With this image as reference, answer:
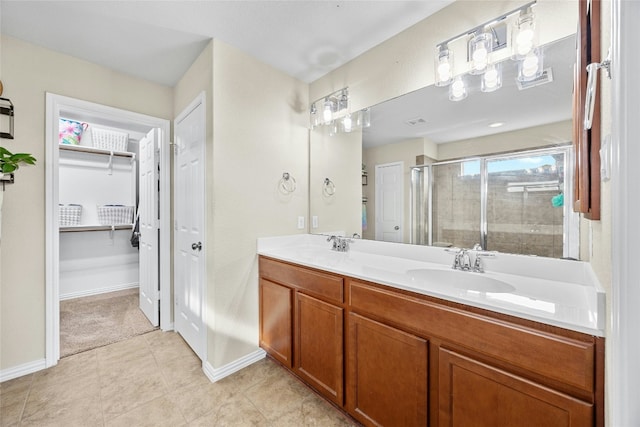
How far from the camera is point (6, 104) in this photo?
185cm

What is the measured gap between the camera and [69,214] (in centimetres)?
341

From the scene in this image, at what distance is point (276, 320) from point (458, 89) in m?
1.99

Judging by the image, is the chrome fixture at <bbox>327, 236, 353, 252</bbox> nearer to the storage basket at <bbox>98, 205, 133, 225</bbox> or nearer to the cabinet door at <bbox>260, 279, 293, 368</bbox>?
the cabinet door at <bbox>260, 279, 293, 368</bbox>

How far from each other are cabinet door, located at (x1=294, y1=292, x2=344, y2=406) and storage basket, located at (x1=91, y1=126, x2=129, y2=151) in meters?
3.53

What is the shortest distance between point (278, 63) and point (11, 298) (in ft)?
8.85

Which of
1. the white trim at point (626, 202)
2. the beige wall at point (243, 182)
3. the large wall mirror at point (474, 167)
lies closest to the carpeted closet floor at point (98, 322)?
the beige wall at point (243, 182)

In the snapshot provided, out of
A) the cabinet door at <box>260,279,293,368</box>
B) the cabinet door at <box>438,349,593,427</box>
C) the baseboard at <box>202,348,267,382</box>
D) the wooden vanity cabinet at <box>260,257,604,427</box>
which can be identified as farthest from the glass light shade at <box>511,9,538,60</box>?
the baseboard at <box>202,348,267,382</box>

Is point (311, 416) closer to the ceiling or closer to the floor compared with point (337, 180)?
closer to the floor

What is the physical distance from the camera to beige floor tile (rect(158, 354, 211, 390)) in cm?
189

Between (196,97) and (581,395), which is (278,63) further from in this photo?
(581,395)

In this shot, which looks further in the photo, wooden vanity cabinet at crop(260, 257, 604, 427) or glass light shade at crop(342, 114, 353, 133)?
glass light shade at crop(342, 114, 353, 133)

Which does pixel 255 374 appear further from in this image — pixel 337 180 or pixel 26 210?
pixel 26 210

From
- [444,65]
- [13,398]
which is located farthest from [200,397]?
[444,65]

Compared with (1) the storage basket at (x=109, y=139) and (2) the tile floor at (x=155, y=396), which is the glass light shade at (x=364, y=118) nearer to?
(2) the tile floor at (x=155, y=396)
